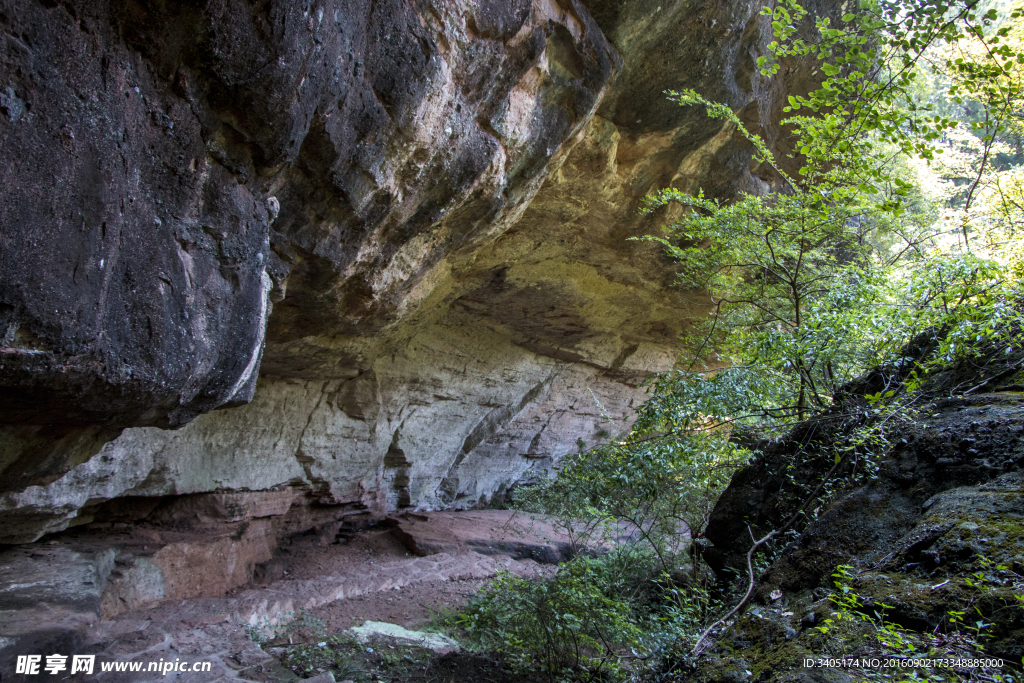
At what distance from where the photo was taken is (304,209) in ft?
12.4

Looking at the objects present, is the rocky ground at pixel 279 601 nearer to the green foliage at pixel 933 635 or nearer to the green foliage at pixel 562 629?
the green foliage at pixel 562 629

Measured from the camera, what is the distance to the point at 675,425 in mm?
6156

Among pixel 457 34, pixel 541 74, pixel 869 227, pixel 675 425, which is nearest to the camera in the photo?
pixel 457 34

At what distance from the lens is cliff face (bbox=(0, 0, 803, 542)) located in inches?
87.8

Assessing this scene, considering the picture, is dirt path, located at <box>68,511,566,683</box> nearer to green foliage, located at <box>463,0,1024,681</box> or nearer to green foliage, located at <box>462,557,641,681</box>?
green foliage, located at <box>462,557,641,681</box>

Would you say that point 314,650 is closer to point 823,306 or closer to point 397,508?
point 397,508

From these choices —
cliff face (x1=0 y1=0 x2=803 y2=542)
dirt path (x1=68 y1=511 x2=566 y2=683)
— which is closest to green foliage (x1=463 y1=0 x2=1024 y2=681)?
cliff face (x1=0 y1=0 x2=803 y2=542)

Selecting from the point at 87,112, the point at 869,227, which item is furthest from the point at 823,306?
the point at 87,112

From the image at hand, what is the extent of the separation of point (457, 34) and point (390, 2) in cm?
Answer: 52

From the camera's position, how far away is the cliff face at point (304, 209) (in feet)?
7.32

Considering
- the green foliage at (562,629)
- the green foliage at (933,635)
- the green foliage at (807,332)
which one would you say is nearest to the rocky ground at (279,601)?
the green foliage at (562,629)

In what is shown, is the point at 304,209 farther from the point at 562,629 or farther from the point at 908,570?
the point at 908,570

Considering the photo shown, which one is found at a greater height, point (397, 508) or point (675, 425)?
point (675, 425)

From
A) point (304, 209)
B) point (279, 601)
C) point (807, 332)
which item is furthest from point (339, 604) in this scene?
point (807, 332)
